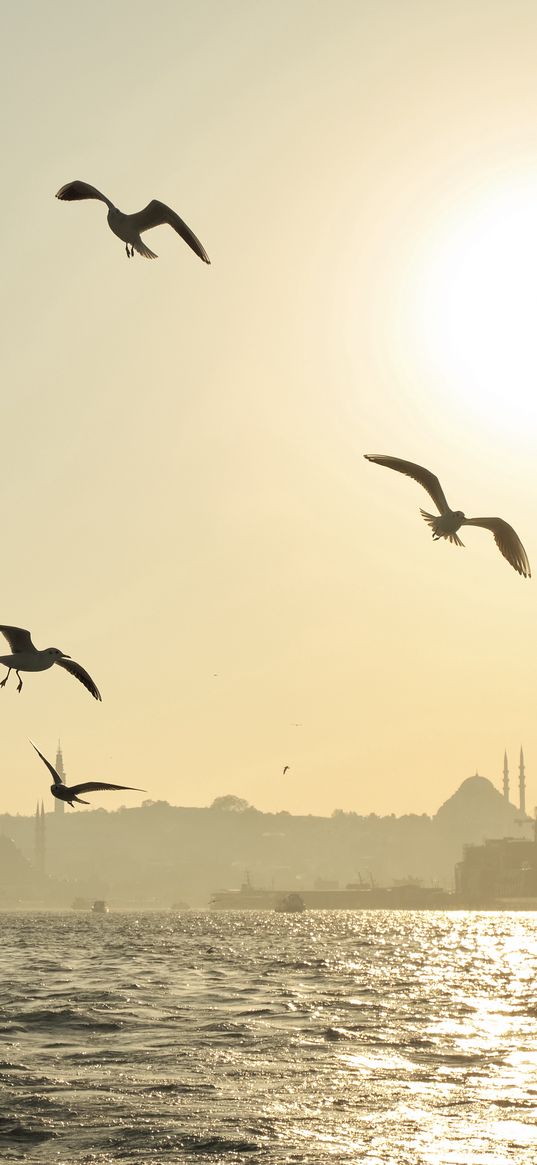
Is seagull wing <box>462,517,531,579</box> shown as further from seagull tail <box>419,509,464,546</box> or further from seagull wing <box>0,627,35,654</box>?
seagull wing <box>0,627,35,654</box>

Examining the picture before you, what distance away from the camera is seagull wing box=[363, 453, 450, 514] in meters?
21.4

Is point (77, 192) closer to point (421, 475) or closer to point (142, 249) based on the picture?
point (142, 249)

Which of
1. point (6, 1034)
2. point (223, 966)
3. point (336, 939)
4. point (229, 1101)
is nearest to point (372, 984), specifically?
point (223, 966)

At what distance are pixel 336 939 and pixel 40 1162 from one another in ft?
309

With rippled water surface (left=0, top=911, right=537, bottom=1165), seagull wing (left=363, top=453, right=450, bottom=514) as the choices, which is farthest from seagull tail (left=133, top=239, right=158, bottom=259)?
rippled water surface (left=0, top=911, right=537, bottom=1165)

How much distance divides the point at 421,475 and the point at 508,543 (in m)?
1.62

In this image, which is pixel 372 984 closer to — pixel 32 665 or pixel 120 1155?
pixel 120 1155

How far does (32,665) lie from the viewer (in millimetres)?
20484

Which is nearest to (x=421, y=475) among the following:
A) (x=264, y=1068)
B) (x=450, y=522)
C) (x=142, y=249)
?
(x=450, y=522)

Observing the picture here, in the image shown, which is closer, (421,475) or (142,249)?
(142,249)

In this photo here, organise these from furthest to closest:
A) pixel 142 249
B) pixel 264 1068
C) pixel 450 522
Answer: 1. pixel 264 1068
2. pixel 450 522
3. pixel 142 249

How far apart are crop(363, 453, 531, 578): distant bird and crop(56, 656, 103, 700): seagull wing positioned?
4.80 meters

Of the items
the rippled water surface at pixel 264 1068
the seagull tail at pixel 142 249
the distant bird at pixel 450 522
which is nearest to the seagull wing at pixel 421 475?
the distant bird at pixel 450 522

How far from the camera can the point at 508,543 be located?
21281 millimetres
